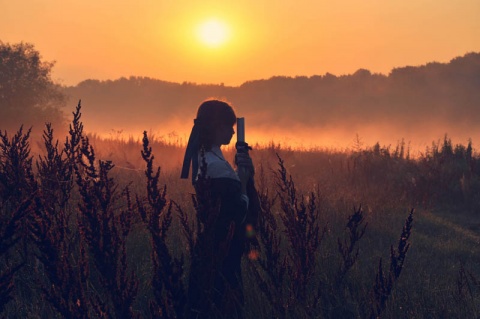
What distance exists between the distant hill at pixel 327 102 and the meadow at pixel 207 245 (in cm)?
3591

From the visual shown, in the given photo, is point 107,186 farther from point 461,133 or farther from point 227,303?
point 461,133

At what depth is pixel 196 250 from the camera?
7.12 ft

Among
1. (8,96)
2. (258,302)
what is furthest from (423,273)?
(8,96)

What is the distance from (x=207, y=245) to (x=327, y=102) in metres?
59.2

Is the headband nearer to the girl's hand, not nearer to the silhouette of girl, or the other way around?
the silhouette of girl

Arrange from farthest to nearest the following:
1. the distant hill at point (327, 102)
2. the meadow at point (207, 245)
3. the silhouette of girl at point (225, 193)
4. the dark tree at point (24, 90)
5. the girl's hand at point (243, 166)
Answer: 1. the distant hill at point (327, 102)
2. the dark tree at point (24, 90)
3. the girl's hand at point (243, 166)
4. the silhouette of girl at point (225, 193)
5. the meadow at point (207, 245)

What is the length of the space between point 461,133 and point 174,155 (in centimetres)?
3863

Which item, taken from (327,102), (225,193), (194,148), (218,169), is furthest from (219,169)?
(327,102)

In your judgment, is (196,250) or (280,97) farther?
(280,97)

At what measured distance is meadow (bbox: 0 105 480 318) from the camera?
2033 mm

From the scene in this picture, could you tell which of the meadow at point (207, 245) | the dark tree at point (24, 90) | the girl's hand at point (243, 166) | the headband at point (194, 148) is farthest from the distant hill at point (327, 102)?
the girl's hand at point (243, 166)

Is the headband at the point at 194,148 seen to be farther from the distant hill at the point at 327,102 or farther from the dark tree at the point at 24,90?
the distant hill at the point at 327,102

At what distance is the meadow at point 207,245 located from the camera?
6.67 feet

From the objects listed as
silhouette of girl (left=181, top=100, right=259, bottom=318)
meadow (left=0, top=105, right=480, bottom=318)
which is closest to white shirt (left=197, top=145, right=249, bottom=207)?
silhouette of girl (left=181, top=100, right=259, bottom=318)
